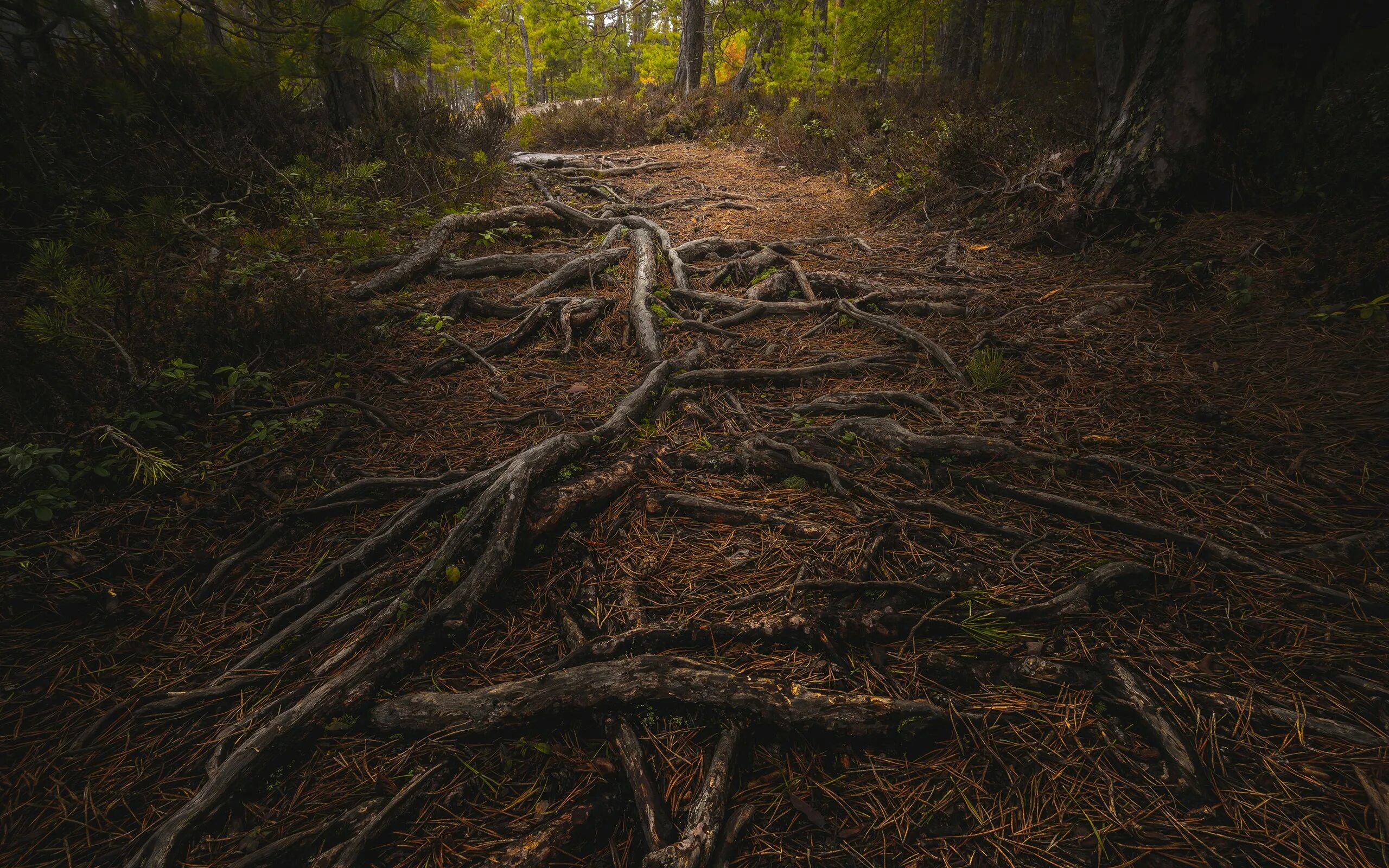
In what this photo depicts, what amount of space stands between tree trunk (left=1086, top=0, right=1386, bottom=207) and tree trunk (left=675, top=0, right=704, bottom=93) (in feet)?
42.4

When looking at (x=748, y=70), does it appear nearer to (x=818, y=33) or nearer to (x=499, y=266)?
(x=818, y=33)

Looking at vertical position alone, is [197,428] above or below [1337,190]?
below

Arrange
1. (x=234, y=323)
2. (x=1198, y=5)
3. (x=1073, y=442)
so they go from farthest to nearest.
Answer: (x=1198, y=5), (x=234, y=323), (x=1073, y=442)

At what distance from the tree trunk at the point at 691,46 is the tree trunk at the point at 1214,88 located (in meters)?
12.9

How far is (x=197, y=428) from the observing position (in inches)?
114

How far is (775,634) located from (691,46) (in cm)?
1759

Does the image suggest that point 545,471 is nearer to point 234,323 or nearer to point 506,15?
point 234,323

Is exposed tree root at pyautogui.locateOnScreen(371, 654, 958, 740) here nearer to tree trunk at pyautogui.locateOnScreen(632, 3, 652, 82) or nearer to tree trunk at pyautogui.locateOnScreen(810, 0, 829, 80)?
tree trunk at pyautogui.locateOnScreen(810, 0, 829, 80)

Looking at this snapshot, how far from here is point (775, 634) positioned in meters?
1.87

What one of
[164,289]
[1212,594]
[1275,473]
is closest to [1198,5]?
[1275,473]

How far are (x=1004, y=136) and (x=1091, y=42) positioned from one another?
20022mm

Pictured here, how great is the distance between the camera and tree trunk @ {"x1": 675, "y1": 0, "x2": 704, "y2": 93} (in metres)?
14.5

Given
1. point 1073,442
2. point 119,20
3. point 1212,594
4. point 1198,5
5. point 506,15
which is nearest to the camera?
point 1212,594

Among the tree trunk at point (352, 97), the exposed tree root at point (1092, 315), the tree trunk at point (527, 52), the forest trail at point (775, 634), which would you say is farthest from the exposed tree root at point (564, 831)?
the tree trunk at point (527, 52)
